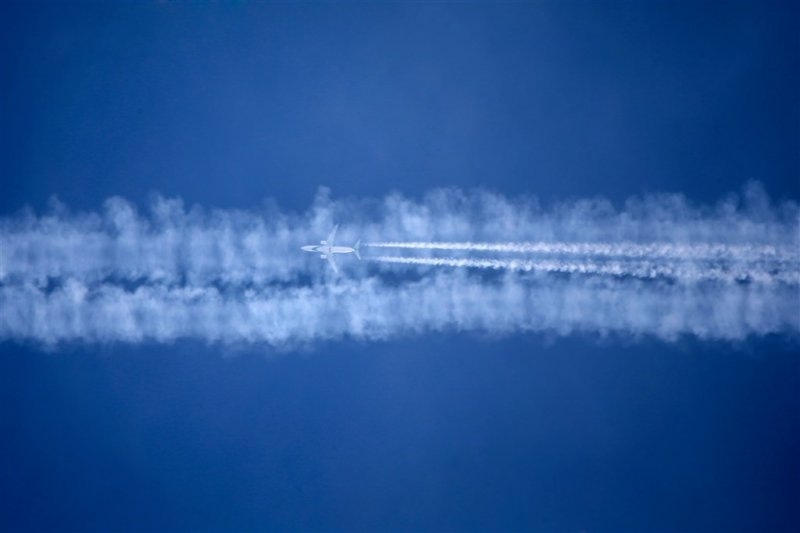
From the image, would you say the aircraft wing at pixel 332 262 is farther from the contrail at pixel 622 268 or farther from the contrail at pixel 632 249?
the contrail at pixel 632 249

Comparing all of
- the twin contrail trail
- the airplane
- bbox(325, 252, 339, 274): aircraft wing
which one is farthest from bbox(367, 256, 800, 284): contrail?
bbox(325, 252, 339, 274): aircraft wing

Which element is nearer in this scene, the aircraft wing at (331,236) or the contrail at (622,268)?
the contrail at (622,268)

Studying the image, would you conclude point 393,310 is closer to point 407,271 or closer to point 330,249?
point 407,271

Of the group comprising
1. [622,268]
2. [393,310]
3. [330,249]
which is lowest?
[393,310]

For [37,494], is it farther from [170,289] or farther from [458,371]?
[458,371]

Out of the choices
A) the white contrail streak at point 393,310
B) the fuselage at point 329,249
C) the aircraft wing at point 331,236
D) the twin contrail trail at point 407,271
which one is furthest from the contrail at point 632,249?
the aircraft wing at point 331,236

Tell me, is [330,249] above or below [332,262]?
above

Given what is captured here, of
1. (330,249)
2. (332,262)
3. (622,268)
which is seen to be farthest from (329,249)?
(622,268)
